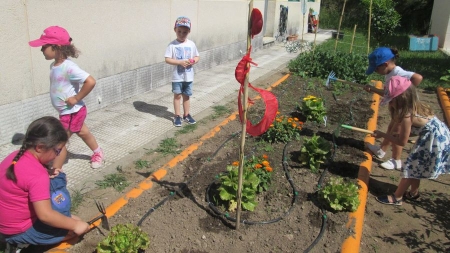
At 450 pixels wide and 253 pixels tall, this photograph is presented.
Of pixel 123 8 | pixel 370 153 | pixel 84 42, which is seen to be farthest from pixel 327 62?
pixel 84 42

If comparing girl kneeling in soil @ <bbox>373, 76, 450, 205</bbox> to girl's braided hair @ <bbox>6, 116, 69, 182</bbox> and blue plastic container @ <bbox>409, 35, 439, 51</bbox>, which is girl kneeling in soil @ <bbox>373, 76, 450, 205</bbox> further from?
blue plastic container @ <bbox>409, 35, 439, 51</bbox>

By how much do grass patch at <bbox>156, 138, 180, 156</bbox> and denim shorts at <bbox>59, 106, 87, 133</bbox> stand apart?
1.04m

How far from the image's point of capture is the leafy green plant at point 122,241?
8.25 feet

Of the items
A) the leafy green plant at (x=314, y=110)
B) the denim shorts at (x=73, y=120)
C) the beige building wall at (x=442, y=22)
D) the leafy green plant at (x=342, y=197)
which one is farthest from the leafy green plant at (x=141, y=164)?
the beige building wall at (x=442, y=22)

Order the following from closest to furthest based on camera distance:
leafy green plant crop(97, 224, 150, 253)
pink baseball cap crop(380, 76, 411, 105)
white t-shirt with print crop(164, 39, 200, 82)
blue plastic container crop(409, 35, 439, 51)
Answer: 1. leafy green plant crop(97, 224, 150, 253)
2. pink baseball cap crop(380, 76, 411, 105)
3. white t-shirt with print crop(164, 39, 200, 82)
4. blue plastic container crop(409, 35, 439, 51)

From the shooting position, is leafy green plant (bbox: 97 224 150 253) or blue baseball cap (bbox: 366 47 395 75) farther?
blue baseball cap (bbox: 366 47 395 75)

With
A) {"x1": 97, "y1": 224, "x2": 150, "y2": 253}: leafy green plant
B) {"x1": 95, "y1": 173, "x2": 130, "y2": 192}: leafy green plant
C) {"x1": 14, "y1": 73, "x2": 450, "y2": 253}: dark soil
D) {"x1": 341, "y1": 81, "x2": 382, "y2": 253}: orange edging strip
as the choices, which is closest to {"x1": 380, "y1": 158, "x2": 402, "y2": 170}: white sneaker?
{"x1": 14, "y1": 73, "x2": 450, "y2": 253}: dark soil

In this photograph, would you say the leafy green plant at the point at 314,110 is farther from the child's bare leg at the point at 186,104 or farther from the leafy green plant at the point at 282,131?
the child's bare leg at the point at 186,104

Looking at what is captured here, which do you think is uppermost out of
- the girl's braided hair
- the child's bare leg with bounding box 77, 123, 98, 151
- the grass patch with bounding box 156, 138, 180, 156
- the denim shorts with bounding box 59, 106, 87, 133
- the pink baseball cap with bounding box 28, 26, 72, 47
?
the pink baseball cap with bounding box 28, 26, 72, 47

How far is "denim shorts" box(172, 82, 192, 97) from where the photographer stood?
16.8 ft

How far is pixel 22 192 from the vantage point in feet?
7.86

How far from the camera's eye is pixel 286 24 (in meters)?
15.5

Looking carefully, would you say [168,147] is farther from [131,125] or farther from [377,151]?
[377,151]

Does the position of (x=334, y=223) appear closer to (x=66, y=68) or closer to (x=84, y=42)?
(x=66, y=68)
